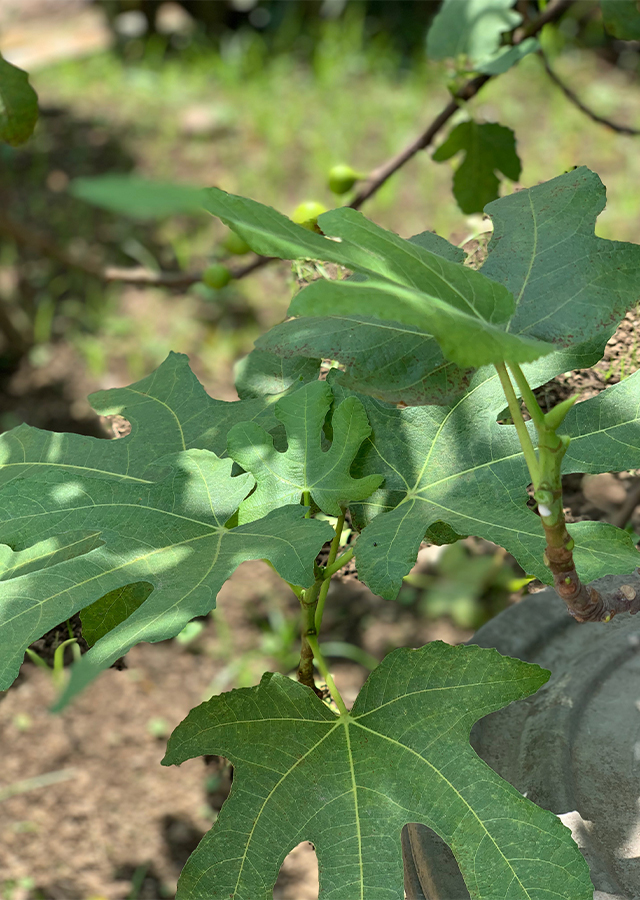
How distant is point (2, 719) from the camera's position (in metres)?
2.33

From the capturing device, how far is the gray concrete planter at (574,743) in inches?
37.3

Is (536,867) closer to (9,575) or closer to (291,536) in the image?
(291,536)

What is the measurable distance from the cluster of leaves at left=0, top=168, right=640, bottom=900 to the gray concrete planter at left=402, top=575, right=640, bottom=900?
0.64ft

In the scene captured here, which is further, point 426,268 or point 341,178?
point 341,178

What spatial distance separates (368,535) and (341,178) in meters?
1.11

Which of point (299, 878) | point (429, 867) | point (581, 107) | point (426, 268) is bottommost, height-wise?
point (299, 878)

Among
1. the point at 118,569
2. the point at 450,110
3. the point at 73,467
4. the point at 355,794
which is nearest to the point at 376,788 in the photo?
the point at 355,794

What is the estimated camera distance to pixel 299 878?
2006 millimetres

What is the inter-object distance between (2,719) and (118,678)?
1.12 feet

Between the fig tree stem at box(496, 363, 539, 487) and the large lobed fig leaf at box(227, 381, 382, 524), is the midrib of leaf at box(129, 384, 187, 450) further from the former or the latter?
the fig tree stem at box(496, 363, 539, 487)

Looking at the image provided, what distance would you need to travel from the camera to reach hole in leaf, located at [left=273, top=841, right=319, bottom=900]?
77.2 inches

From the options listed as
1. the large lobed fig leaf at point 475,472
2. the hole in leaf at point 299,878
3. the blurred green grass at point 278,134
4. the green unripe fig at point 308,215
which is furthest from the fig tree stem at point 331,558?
the blurred green grass at point 278,134

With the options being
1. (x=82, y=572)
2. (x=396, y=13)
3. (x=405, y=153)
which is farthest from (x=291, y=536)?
(x=396, y=13)

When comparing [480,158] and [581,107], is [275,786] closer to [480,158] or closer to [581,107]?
[480,158]
